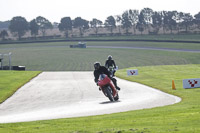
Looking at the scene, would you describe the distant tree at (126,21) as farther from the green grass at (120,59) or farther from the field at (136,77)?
the green grass at (120,59)

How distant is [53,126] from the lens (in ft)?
37.4

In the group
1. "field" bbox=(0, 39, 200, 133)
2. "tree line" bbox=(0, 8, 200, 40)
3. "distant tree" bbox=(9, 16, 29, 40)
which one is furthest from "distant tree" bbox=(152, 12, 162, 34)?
"field" bbox=(0, 39, 200, 133)

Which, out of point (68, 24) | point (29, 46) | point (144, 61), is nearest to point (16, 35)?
point (68, 24)

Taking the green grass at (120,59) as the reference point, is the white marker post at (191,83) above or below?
above

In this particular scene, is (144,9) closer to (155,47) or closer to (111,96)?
(155,47)

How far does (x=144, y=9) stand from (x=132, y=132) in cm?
18141

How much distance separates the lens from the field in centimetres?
1041

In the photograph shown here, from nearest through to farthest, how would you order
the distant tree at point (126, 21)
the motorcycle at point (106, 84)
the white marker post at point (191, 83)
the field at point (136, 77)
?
1. the field at point (136, 77)
2. the motorcycle at point (106, 84)
3. the white marker post at point (191, 83)
4. the distant tree at point (126, 21)

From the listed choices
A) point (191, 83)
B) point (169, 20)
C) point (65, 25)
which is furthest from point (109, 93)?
point (65, 25)

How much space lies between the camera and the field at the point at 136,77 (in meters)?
10.4

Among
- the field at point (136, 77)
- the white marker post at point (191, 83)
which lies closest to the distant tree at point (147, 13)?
the field at point (136, 77)

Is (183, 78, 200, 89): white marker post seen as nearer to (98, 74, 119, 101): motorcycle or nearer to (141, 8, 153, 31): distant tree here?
(98, 74, 119, 101): motorcycle

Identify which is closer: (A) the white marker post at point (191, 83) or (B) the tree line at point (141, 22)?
(A) the white marker post at point (191, 83)

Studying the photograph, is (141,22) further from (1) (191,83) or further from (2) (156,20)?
(1) (191,83)
